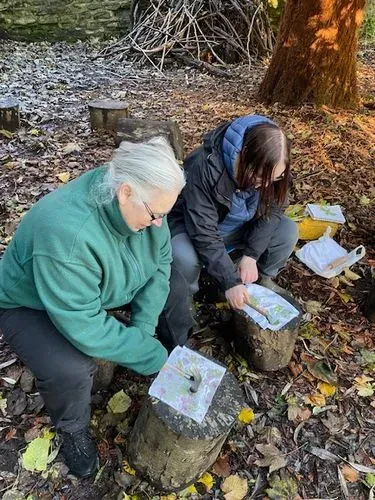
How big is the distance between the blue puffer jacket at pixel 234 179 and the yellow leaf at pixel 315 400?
37.4 inches

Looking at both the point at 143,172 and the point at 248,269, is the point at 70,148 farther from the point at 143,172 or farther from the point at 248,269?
the point at 143,172

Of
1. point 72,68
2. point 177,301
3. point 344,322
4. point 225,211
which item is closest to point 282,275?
point 344,322

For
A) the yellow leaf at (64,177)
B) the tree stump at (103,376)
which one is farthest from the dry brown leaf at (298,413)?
the yellow leaf at (64,177)

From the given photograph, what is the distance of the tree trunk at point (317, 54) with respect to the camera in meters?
4.45

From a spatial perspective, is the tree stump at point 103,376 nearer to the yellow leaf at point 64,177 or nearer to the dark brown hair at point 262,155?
the dark brown hair at point 262,155

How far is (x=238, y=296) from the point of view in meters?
2.34

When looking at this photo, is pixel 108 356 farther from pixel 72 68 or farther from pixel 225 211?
pixel 72 68

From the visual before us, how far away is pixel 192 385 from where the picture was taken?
73.4 inches

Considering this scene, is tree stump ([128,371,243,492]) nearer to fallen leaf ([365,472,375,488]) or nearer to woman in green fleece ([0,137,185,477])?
woman in green fleece ([0,137,185,477])

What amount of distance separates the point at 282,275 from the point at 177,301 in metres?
1.06

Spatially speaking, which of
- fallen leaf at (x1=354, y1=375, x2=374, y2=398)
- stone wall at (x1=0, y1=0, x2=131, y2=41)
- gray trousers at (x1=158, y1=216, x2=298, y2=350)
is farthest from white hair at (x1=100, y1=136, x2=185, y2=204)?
stone wall at (x1=0, y1=0, x2=131, y2=41)

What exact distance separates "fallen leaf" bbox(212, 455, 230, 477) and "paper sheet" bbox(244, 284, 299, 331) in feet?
2.05

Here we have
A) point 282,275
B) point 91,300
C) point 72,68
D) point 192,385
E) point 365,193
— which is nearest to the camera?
point 91,300

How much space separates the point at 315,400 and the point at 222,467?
595 millimetres
